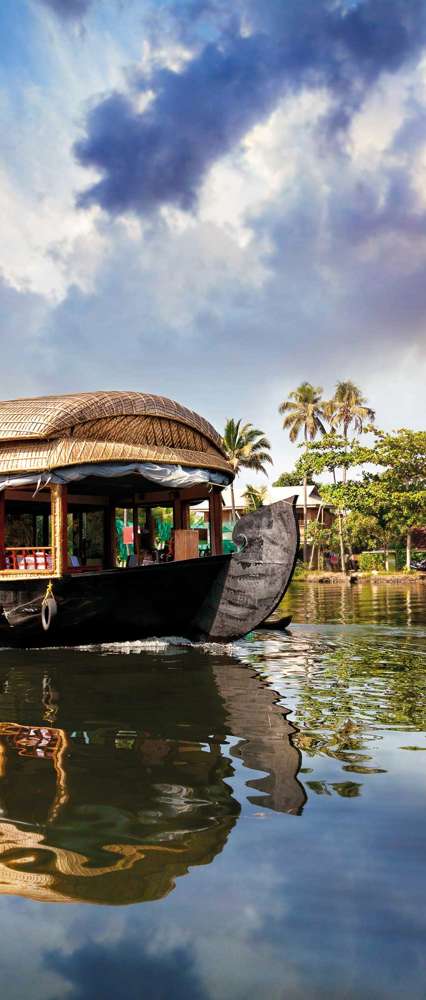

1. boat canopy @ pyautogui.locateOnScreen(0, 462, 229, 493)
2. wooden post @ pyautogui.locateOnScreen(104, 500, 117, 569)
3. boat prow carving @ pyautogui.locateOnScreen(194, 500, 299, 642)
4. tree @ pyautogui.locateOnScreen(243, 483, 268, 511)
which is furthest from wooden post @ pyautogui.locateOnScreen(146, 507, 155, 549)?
tree @ pyautogui.locateOnScreen(243, 483, 268, 511)

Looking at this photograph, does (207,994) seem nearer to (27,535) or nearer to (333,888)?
(333,888)

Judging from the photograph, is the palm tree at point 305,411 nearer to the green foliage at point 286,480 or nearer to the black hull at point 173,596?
the green foliage at point 286,480

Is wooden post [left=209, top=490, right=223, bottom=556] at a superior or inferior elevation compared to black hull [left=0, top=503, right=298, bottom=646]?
superior

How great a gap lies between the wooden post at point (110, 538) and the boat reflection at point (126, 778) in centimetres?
543

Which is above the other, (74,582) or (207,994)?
(74,582)

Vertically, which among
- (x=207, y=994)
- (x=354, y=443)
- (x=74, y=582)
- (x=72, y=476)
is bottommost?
(x=207, y=994)

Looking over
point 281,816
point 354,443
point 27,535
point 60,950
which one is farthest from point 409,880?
point 354,443

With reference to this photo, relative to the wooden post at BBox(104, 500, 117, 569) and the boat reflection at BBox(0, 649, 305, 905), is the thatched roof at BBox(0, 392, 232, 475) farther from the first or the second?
the boat reflection at BBox(0, 649, 305, 905)

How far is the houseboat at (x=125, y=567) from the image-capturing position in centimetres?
952

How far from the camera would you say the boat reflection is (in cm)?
308

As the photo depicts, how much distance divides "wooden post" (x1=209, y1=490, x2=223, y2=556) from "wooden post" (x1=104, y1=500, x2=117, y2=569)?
216cm

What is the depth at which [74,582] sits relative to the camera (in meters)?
9.59

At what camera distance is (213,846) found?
10.8 feet

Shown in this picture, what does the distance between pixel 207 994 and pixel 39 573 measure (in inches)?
311
